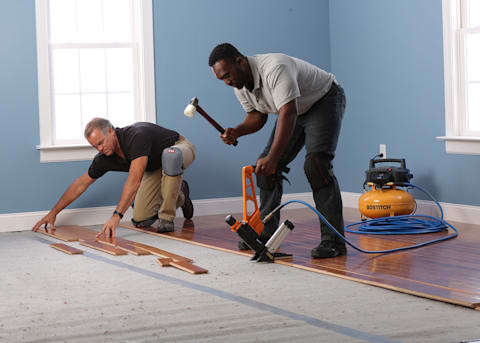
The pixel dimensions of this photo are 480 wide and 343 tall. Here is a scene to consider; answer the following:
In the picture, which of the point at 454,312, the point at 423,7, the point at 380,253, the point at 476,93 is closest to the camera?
the point at 454,312

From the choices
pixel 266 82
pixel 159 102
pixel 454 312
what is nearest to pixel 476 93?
pixel 266 82

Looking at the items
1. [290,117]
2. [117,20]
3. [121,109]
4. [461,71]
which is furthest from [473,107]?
[117,20]

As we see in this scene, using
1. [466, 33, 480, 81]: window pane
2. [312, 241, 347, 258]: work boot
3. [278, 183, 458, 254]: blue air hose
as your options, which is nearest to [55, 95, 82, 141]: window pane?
[278, 183, 458, 254]: blue air hose

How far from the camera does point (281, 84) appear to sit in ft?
12.3

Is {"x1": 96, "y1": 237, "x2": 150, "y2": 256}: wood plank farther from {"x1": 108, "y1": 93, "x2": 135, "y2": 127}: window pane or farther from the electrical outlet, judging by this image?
the electrical outlet

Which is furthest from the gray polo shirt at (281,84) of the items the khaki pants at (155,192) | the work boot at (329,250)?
the khaki pants at (155,192)

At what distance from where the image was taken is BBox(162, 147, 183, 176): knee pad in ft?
17.6

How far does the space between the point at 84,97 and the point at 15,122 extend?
0.62 m

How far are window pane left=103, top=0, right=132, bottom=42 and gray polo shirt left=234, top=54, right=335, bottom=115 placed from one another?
7.99 feet

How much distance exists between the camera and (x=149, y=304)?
9.89 feet

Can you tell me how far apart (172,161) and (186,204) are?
2.60ft

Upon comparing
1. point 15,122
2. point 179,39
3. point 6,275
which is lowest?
point 6,275

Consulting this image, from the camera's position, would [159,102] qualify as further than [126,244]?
Yes

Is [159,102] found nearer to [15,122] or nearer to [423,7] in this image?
[15,122]
